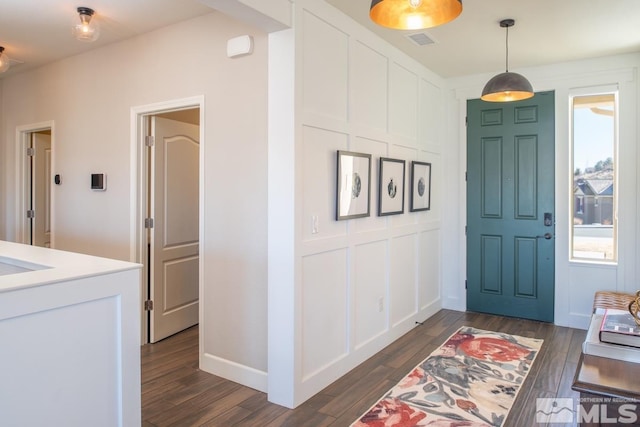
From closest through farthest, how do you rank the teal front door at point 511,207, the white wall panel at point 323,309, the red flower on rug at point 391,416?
the red flower on rug at point 391,416, the white wall panel at point 323,309, the teal front door at point 511,207

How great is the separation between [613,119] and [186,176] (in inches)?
171

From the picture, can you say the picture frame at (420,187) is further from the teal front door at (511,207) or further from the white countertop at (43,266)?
the white countertop at (43,266)

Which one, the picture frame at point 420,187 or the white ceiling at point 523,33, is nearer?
the white ceiling at point 523,33

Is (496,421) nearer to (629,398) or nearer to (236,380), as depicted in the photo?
(629,398)

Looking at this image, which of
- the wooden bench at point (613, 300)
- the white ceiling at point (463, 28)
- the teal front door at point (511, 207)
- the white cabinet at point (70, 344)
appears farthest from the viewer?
the teal front door at point (511, 207)

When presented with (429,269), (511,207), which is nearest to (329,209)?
(429,269)

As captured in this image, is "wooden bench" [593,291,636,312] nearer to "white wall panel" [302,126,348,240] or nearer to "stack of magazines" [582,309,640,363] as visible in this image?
"stack of magazines" [582,309,640,363]

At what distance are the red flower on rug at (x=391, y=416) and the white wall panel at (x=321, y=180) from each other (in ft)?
3.86

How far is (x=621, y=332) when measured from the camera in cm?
188

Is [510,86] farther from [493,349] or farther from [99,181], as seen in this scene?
[99,181]

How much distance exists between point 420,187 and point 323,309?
200cm

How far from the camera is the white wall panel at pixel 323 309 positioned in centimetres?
285

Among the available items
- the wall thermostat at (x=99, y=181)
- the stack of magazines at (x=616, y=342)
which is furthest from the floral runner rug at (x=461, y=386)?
the wall thermostat at (x=99, y=181)

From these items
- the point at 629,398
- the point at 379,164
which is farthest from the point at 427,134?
the point at 629,398
